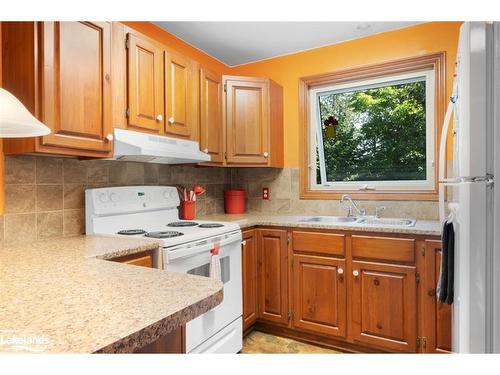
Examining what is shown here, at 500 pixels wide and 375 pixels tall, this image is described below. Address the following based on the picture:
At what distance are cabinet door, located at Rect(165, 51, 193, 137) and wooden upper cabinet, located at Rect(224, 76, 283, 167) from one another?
493 millimetres

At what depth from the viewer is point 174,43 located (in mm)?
2729

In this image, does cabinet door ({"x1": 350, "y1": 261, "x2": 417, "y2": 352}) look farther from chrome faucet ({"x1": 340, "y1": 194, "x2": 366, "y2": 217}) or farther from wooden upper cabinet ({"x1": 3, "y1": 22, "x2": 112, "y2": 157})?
wooden upper cabinet ({"x1": 3, "y1": 22, "x2": 112, "y2": 157})

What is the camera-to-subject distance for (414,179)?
8.77ft

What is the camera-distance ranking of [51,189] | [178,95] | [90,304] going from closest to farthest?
[90,304] → [51,189] → [178,95]

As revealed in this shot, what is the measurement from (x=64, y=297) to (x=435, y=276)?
6.52 feet

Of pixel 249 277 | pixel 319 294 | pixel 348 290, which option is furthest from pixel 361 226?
pixel 249 277

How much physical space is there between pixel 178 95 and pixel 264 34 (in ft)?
3.26

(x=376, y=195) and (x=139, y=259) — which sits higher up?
(x=376, y=195)

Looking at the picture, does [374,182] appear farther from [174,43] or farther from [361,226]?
[174,43]

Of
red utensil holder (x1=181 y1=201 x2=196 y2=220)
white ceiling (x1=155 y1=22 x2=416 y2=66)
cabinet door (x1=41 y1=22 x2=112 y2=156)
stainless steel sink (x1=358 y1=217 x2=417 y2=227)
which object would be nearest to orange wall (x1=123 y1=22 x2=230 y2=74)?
white ceiling (x1=155 y1=22 x2=416 y2=66)

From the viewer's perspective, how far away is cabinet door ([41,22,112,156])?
4.96ft

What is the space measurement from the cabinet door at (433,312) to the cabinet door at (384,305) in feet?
0.22

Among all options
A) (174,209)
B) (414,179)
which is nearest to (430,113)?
(414,179)

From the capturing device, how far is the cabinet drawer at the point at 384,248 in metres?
2.02
